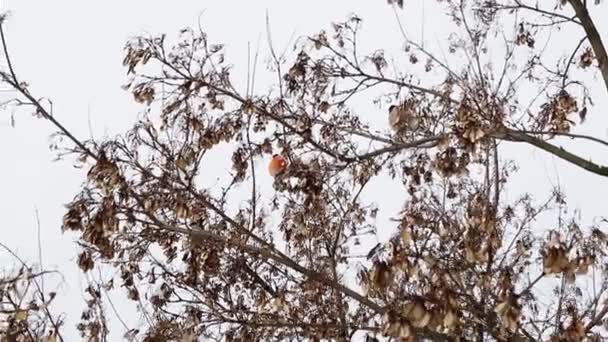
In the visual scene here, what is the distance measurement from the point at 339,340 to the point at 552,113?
1767 millimetres

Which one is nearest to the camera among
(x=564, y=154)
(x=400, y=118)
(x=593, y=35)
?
(x=400, y=118)

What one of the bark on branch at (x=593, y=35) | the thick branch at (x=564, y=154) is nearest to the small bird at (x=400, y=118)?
the thick branch at (x=564, y=154)

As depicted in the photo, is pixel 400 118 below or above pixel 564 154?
above

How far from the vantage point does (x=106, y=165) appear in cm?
317

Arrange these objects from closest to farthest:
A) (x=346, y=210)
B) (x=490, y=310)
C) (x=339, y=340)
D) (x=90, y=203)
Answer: (x=90, y=203), (x=490, y=310), (x=339, y=340), (x=346, y=210)

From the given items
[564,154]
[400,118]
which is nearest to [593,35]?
[564,154]

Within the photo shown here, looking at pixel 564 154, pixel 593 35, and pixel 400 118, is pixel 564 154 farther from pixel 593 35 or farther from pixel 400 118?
pixel 400 118

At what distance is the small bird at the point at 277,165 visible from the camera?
12.4 ft

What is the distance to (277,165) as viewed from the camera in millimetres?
3791

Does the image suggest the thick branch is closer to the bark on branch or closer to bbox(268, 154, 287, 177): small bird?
the bark on branch

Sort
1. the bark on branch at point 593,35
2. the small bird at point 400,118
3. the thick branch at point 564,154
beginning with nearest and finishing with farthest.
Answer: the small bird at point 400,118, the thick branch at point 564,154, the bark on branch at point 593,35

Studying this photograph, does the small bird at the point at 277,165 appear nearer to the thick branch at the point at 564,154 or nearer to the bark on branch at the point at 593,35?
the thick branch at the point at 564,154

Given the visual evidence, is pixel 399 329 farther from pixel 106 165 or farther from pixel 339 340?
pixel 106 165

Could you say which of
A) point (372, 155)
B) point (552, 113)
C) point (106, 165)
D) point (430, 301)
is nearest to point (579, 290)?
point (552, 113)
